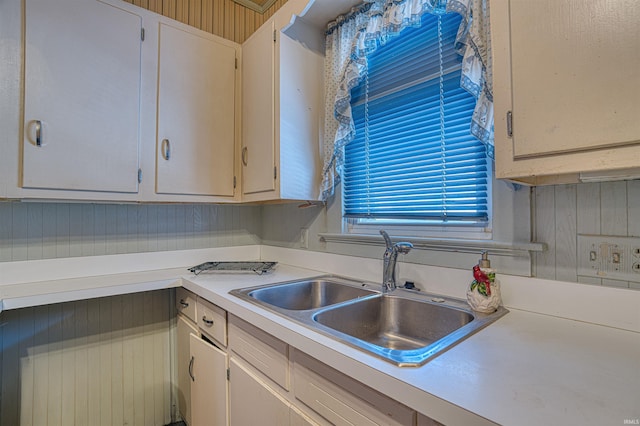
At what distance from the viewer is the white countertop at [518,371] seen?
52 centimetres

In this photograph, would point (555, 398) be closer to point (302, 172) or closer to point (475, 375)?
point (475, 375)

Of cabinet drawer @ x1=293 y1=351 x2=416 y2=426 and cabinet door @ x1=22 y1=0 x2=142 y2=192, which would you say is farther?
cabinet door @ x1=22 y1=0 x2=142 y2=192

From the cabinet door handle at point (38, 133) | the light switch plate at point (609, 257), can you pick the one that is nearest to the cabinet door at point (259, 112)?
the cabinet door handle at point (38, 133)

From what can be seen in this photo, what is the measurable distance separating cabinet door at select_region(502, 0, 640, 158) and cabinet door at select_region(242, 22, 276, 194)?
1142mm

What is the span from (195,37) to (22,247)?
4.56 feet

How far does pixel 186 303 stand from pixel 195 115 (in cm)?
104

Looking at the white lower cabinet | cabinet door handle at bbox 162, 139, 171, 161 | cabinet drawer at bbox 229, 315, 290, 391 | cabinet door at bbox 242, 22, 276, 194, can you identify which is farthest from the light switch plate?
cabinet door handle at bbox 162, 139, 171, 161

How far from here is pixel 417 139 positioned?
4.61 ft

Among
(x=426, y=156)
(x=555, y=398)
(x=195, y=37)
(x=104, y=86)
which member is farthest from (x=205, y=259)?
(x=555, y=398)

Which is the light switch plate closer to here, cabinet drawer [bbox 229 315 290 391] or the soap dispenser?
the soap dispenser

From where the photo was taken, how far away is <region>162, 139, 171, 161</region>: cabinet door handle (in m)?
1.66

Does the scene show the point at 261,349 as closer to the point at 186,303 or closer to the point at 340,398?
the point at 340,398

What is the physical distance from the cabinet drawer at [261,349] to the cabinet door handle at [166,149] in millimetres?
949

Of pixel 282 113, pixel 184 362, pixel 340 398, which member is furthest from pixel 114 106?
pixel 340 398
